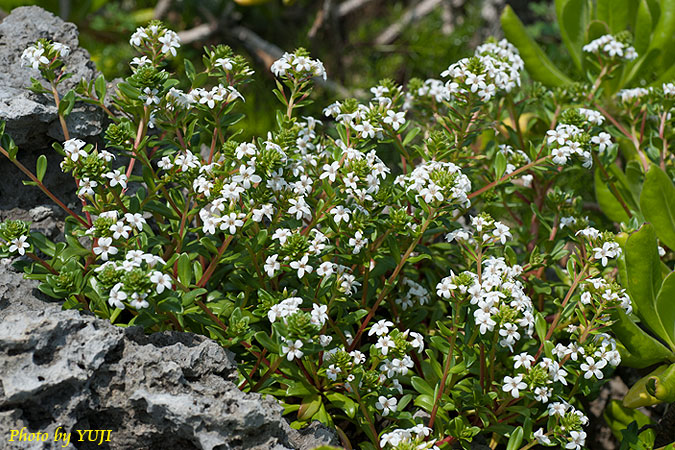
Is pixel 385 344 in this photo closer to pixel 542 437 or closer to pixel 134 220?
pixel 542 437

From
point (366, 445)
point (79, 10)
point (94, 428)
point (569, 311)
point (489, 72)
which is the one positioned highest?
point (79, 10)

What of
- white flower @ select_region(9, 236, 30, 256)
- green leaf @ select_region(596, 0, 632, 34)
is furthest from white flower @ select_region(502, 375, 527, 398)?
green leaf @ select_region(596, 0, 632, 34)

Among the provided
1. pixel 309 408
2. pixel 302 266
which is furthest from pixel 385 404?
pixel 302 266

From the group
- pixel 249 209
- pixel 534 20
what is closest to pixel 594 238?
pixel 249 209

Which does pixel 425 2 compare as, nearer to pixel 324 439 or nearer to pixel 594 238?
pixel 594 238

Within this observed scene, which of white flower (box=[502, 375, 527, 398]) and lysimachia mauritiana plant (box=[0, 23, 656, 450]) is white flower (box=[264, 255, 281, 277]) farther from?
white flower (box=[502, 375, 527, 398])

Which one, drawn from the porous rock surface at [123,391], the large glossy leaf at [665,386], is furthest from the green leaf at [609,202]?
the porous rock surface at [123,391]

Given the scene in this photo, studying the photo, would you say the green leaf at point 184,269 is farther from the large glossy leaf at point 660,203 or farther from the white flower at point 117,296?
the large glossy leaf at point 660,203
